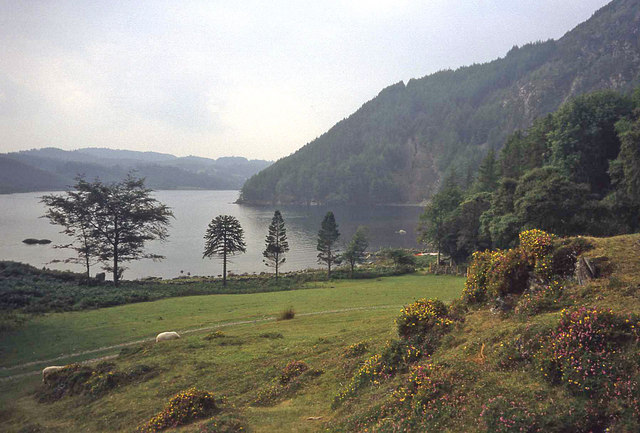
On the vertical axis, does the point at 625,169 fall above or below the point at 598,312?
above

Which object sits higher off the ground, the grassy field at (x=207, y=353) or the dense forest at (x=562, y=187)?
the dense forest at (x=562, y=187)

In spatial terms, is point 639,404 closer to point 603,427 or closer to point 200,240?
point 603,427

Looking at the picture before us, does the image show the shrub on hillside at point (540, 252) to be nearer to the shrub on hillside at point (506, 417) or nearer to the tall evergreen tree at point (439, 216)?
the shrub on hillside at point (506, 417)

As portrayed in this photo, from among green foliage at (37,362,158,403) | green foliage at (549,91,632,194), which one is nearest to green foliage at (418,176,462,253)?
green foliage at (549,91,632,194)

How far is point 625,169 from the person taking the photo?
40.1 metres

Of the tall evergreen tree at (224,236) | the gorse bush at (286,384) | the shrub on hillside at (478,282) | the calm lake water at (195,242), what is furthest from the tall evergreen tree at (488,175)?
the gorse bush at (286,384)

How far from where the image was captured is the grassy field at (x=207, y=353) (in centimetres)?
1339

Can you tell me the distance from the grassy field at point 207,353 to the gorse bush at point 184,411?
739 millimetres

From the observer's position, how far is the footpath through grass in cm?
2398

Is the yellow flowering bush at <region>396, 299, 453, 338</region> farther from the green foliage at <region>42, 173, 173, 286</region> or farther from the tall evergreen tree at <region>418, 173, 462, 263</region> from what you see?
the green foliage at <region>42, 173, 173, 286</region>

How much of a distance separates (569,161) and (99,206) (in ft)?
215

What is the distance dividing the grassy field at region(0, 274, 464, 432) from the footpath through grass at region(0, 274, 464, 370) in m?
0.09

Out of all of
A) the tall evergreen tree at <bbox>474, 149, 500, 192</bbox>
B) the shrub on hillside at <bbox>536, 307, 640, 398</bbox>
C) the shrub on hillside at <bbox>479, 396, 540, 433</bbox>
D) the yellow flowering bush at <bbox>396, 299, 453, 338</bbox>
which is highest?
the tall evergreen tree at <bbox>474, 149, 500, 192</bbox>

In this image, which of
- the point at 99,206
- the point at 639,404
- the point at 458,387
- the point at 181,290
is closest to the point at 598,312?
the point at 639,404
